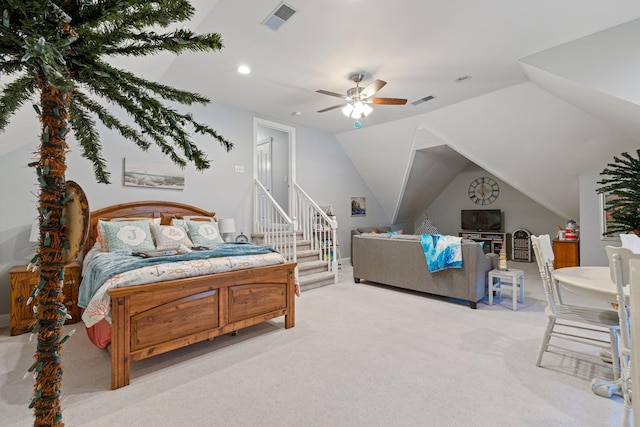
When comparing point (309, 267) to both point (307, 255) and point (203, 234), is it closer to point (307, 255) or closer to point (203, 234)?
point (307, 255)

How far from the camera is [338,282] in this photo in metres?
5.25

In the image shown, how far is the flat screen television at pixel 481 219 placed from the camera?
8.08 metres

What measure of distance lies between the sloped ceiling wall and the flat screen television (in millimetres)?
1689

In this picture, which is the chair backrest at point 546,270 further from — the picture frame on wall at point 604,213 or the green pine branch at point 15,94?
the picture frame on wall at point 604,213

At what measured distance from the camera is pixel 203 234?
4.04 meters

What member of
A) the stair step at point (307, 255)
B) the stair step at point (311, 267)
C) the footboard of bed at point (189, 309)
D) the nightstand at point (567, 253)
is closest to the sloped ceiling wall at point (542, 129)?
the nightstand at point (567, 253)

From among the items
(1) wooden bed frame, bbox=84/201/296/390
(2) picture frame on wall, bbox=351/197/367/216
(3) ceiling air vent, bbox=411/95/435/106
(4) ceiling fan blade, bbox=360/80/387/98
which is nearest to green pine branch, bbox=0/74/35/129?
(1) wooden bed frame, bbox=84/201/296/390

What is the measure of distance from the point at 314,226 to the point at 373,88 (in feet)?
8.71

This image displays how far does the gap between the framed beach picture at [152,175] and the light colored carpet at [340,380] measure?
1972 mm

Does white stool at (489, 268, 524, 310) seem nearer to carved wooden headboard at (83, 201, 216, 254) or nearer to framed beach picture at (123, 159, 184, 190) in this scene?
carved wooden headboard at (83, 201, 216, 254)

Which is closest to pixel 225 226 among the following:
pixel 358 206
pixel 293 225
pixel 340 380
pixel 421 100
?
pixel 293 225

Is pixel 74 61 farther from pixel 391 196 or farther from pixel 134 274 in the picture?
pixel 391 196

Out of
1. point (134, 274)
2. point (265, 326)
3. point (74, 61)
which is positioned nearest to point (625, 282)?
point (74, 61)

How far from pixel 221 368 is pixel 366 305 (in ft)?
6.80
